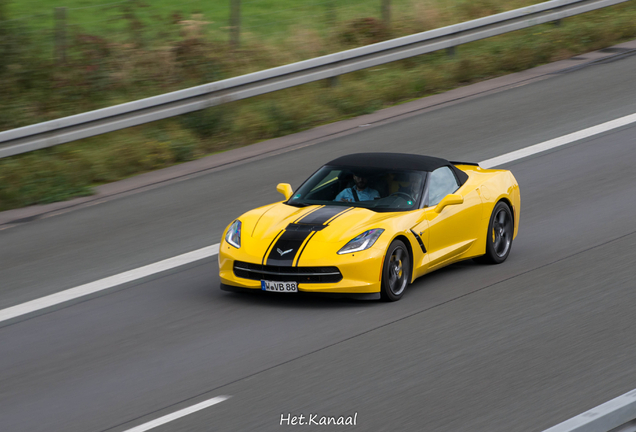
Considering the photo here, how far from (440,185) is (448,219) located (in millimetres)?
407

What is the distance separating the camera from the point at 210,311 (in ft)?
29.6

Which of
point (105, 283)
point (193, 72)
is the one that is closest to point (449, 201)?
point (105, 283)

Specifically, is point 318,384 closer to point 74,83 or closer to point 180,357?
point 180,357

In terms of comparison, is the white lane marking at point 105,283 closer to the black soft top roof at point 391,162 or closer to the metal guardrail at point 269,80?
the black soft top roof at point 391,162

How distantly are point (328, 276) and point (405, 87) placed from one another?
10.2m

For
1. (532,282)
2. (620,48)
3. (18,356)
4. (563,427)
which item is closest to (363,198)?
(532,282)

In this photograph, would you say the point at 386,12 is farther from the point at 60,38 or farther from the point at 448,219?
the point at 448,219

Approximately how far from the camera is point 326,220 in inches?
360

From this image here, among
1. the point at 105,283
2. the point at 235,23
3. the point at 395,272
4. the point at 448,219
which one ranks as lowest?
the point at 105,283

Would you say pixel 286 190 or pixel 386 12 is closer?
pixel 286 190

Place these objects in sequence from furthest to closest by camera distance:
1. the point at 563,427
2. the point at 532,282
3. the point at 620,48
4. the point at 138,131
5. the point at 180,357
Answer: the point at 620,48
the point at 138,131
the point at 532,282
the point at 180,357
the point at 563,427

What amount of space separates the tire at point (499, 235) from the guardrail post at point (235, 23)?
9797 mm

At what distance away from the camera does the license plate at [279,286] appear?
8.77 m

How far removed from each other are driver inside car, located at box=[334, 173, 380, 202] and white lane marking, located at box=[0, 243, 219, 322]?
81.5 inches
